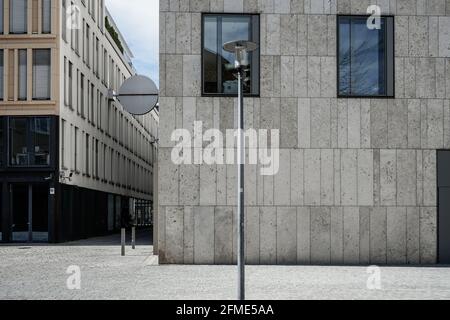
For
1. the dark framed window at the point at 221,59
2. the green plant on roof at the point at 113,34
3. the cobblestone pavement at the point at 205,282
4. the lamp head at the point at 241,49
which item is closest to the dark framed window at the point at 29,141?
the cobblestone pavement at the point at 205,282

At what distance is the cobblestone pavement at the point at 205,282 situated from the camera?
12078 millimetres

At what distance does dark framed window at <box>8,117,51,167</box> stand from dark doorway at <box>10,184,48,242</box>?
122 centimetres

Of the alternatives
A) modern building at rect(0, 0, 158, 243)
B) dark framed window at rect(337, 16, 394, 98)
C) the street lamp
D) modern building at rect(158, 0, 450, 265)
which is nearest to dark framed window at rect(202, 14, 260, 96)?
modern building at rect(158, 0, 450, 265)

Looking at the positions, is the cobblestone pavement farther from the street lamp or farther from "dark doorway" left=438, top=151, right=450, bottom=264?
the street lamp

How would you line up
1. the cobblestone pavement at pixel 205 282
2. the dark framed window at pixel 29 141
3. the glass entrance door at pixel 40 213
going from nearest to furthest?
the cobblestone pavement at pixel 205 282 → the dark framed window at pixel 29 141 → the glass entrance door at pixel 40 213

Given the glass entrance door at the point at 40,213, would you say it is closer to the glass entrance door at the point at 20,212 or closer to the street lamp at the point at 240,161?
the glass entrance door at the point at 20,212

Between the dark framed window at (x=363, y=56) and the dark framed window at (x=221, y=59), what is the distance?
2353mm

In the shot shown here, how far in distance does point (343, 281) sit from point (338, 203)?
4.40 metres

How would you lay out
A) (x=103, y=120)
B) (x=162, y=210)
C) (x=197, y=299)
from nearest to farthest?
1. (x=197, y=299)
2. (x=162, y=210)
3. (x=103, y=120)

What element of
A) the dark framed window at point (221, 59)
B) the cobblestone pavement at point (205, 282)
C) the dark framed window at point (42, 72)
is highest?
the dark framed window at point (42, 72)

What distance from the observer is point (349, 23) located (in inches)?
744

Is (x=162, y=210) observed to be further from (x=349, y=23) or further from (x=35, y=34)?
(x=35, y=34)

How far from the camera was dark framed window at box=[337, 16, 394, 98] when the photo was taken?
61.6 ft
